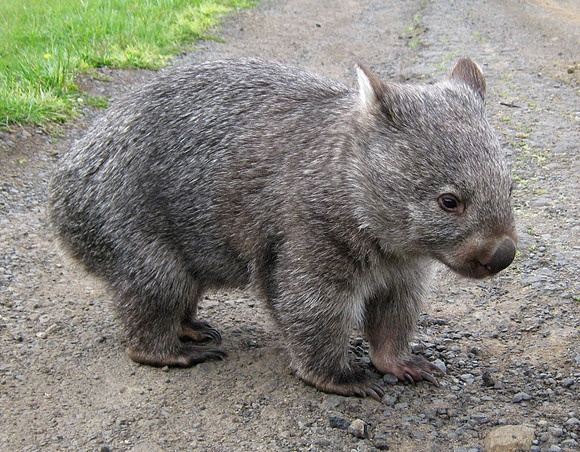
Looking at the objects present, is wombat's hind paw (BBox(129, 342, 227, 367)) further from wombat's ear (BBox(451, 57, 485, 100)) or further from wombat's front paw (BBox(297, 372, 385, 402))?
wombat's ear (BBox(451, 57, 485, 100))

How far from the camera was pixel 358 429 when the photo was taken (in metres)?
3.30

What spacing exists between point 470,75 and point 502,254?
1066 millimetres

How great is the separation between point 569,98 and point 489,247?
16.4ft

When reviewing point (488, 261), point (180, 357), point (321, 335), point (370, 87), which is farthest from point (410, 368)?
point (370, 87)

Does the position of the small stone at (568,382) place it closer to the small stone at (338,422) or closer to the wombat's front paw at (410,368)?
the wombat's front paw at (410,368)

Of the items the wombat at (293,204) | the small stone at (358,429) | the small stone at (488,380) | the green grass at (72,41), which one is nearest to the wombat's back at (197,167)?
the wombat at (293,204)

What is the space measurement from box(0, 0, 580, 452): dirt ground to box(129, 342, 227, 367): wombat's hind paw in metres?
0.04

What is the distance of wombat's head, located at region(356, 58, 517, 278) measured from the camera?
3.15 metres

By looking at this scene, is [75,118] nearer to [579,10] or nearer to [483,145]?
[483,145]

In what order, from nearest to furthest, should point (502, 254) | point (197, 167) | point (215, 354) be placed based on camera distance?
point (502, 254) → point (197, 167) → point (215, 354)

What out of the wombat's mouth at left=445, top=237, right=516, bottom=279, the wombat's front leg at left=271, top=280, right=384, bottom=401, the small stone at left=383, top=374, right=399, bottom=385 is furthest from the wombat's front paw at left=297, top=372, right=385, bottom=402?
the wombat's mouth at left=445, top=237, right=516, bottom=279

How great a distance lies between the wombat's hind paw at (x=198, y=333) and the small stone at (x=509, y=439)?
153 cm

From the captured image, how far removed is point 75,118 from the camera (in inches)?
262

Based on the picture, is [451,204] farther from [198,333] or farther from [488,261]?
[198,333]
